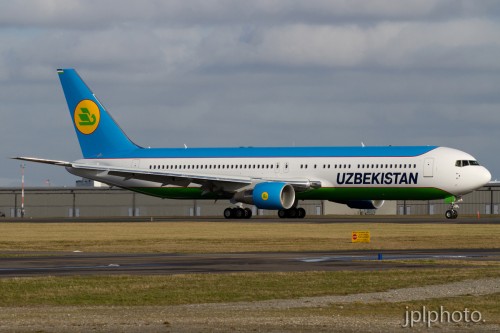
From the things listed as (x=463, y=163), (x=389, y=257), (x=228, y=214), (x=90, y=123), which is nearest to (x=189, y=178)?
(x=228, y=214)

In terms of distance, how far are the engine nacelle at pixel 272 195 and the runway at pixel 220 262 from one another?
33150mm

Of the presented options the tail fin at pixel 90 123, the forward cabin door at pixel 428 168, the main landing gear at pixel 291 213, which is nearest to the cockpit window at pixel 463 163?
the forward cabin door at pixel 428 168

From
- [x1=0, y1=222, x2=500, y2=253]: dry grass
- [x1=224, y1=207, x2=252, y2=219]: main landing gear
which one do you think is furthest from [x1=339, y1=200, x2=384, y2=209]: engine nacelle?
[x1=0, y1=222, x2=500, y2=253]: dry grass

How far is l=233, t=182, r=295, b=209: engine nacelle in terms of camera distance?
72.8m

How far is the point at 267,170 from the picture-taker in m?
76.6

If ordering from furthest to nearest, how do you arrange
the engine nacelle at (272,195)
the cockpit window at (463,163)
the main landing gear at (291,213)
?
1. the main landing gear at (291,213)
2. the engine nacelle at (272,195)
3. the cockpit window at (463,163)

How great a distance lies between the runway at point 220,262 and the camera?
30484mm

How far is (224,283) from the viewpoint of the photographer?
26375 millimetres

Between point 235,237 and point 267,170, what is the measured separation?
27079 millimetres

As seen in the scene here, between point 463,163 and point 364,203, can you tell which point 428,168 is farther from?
point 364,203

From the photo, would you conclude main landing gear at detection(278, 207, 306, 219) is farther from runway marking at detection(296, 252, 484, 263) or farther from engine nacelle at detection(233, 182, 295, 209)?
runway marking at detection(296, 252, 484, 263)

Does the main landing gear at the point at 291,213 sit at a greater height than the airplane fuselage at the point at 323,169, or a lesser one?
lesser

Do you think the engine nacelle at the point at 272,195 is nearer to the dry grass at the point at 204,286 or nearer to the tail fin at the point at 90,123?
the tail fin at the point at 90,123

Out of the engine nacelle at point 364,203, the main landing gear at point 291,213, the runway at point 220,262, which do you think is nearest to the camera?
the runway at point 220,262
